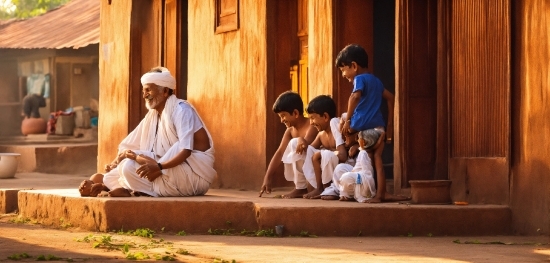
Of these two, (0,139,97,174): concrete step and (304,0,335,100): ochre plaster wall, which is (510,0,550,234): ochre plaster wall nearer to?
(304,0,335,100): ochre plaster wall

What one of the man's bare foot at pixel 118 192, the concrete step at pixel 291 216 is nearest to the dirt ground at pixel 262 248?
the concrete step at pixel 291 216

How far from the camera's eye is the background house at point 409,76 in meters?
8.38

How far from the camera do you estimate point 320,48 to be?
10.4 m

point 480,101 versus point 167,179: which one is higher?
point 480,101

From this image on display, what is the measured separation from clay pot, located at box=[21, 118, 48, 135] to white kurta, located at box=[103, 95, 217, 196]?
15.9 m

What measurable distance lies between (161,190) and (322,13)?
7.80ft

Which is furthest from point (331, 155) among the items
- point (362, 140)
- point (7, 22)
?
point (7, 22)

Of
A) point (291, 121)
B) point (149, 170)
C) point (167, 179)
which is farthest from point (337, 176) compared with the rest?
point (149, 170)

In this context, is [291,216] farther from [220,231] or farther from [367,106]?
[367,106]

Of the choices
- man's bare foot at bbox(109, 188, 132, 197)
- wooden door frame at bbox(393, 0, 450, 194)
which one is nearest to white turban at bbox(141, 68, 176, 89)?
man's bare foot at bbox(109, 188, 132, 197)

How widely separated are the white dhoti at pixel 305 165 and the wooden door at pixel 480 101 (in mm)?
1045

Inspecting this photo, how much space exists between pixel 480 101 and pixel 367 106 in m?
0.95

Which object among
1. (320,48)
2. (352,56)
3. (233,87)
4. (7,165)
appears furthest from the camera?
(7,165)

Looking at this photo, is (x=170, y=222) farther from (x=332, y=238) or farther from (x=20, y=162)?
(x=20, y=162)
